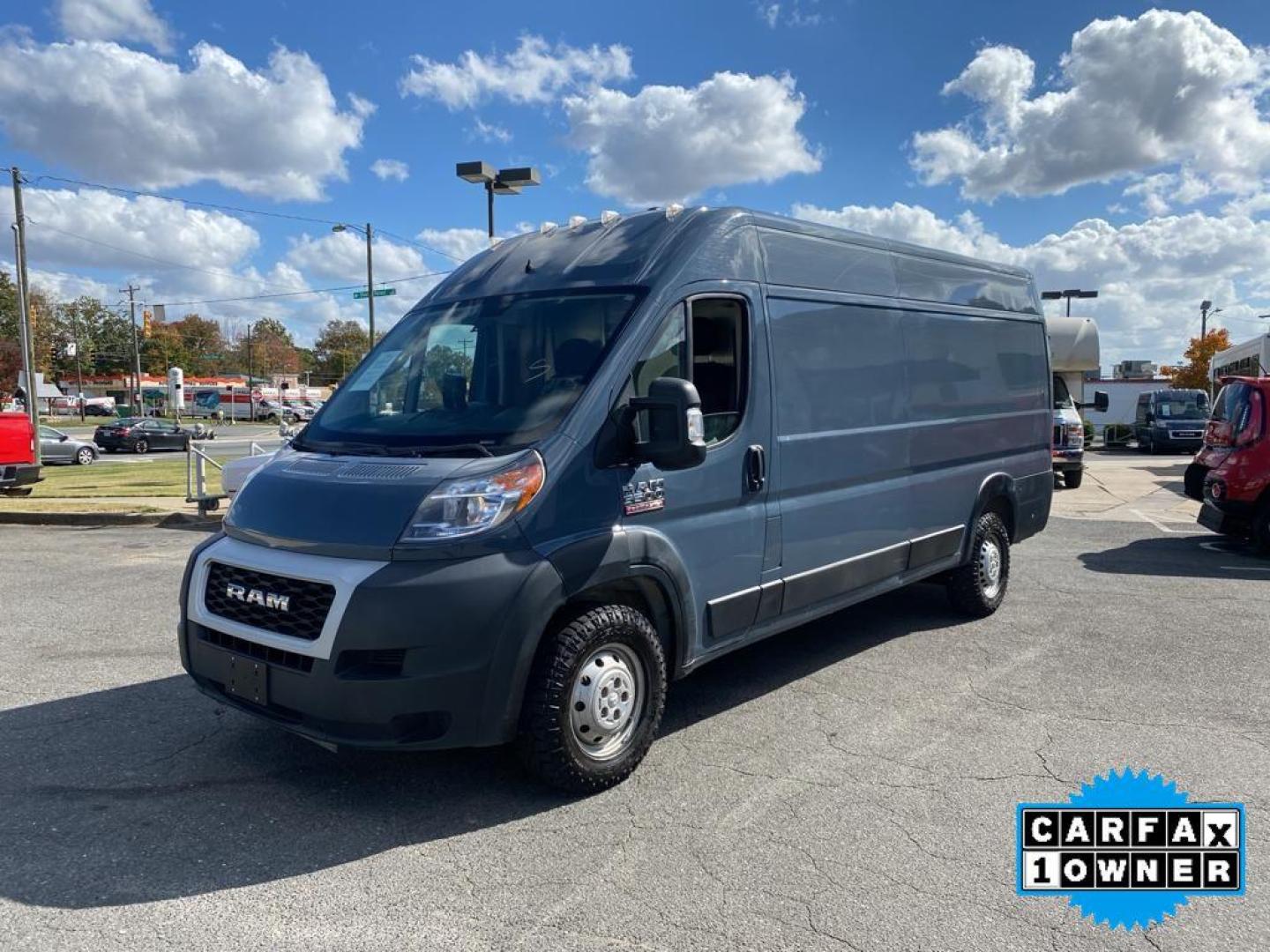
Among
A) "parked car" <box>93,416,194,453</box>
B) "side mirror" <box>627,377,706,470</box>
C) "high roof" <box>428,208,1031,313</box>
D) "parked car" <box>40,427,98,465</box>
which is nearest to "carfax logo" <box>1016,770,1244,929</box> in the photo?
"side mirror" <box>627,377,706,470</box>

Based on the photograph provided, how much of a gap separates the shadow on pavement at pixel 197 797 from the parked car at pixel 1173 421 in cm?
2847

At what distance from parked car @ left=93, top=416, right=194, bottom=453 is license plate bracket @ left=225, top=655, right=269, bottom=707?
3637cm

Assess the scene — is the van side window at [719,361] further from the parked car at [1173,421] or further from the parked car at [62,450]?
the parked car at [62,450]

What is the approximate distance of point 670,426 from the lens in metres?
3.80

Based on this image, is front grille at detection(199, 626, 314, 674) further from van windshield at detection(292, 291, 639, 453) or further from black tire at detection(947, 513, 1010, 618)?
black tire at detection(947, 513, 1010, 618)

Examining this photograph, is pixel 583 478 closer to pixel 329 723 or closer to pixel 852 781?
pixel 329 723

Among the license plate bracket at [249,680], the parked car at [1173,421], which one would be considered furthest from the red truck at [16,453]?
the parked car at [1173,421]

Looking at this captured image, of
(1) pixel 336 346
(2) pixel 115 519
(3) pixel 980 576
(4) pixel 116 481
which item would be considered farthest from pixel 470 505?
(1) pixel 336 346

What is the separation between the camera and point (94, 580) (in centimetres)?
848

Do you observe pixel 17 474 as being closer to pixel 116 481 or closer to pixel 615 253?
pixel 116 481

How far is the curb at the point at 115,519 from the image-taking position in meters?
12.4

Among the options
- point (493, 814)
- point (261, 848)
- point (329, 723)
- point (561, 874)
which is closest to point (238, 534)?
point (329, 723)

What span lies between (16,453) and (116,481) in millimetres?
4397

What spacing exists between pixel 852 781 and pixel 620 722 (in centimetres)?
106
